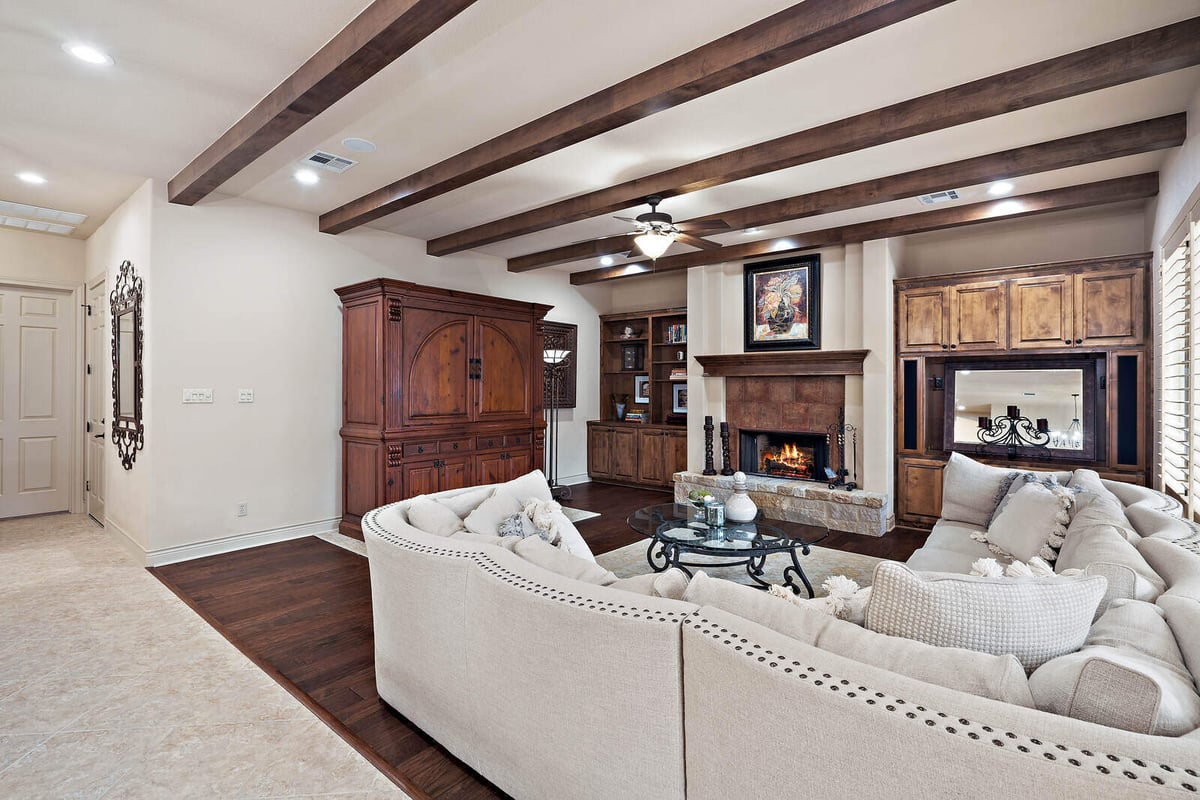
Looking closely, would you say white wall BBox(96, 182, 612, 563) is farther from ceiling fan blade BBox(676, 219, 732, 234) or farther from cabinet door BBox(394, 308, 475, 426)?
ceiling fan blade BBox(676, 219, 732, 234)

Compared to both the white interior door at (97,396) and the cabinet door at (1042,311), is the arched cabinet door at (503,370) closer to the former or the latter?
the white interior door at (97,396)

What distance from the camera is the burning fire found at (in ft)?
19.3

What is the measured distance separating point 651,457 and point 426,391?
3005mm

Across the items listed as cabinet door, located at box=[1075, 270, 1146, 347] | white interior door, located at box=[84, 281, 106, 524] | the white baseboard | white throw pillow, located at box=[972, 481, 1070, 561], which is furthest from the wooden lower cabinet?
white interior door, located at box=[84, 281, 106, 524]

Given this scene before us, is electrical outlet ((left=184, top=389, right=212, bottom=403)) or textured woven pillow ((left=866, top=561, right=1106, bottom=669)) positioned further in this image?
electrical outlet ((left=184, top=389, right=212, bottom=403))

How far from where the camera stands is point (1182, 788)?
80 cm

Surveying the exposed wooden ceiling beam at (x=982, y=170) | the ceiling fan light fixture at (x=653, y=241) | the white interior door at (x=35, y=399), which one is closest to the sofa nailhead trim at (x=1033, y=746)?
the ceiling fan light fixture at (x=653, y=241)

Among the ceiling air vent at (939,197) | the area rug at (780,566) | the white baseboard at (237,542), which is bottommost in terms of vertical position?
the area rug at (780,566)

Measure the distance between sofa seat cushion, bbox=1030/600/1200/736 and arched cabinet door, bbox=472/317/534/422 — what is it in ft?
15.8

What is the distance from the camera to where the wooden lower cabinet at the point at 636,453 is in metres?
6.92

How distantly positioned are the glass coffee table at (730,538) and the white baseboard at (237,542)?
2.88m

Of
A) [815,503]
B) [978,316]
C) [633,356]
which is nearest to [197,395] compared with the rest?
[633,356]

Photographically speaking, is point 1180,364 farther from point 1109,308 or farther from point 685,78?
point 685,78

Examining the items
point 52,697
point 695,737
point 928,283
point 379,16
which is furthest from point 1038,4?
point 52,697
